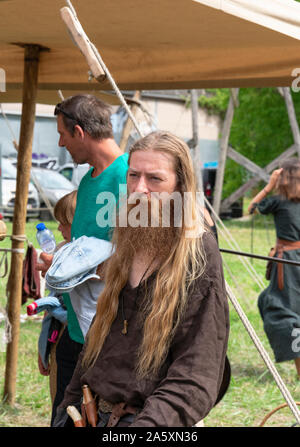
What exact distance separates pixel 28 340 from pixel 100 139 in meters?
3.53

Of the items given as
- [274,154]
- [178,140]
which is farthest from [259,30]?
[274,154]

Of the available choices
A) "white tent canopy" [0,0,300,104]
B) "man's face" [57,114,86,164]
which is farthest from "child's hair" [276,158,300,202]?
"man's face" [57,114,86,164]

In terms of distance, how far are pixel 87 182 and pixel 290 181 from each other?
9.03ft

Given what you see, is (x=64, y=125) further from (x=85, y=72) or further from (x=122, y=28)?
(x=85, y=72)

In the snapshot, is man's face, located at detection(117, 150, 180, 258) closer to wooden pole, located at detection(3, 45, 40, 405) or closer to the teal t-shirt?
the teal t-shirt

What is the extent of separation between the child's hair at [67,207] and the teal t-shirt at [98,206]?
1.33 feet

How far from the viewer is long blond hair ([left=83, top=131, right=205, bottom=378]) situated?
1.60m

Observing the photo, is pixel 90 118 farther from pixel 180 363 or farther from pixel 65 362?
pixel 180 363

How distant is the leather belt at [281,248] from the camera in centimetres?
520

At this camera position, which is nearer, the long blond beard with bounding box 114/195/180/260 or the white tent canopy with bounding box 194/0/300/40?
the long blond beard with bounding box 114/195/180/260

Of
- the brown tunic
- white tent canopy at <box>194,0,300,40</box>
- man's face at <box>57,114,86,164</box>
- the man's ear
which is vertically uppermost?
white tent canopy at <box>194,0,300,40</box>

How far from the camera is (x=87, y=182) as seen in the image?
2.79 m

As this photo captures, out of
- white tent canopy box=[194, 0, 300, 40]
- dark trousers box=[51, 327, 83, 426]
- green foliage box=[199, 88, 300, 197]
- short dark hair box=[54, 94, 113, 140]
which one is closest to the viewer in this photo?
white tent canopy box=[194, 0, 300, 40]

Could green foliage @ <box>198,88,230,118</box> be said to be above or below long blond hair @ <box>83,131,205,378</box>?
above
